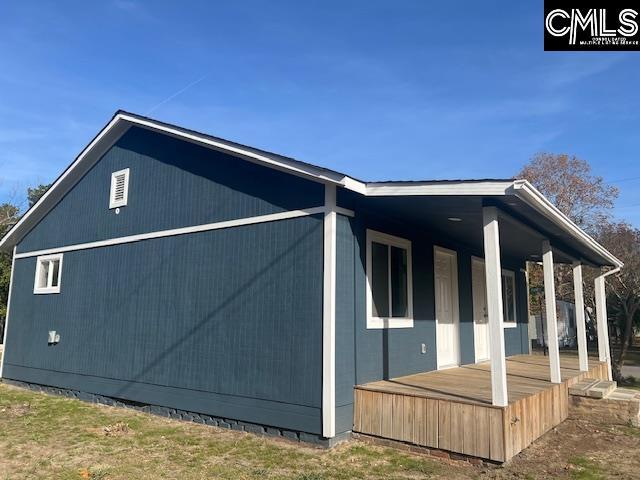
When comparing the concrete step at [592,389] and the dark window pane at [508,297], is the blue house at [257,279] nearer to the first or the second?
the concrete step at [592,389]

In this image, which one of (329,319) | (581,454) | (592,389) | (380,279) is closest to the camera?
(581,454)

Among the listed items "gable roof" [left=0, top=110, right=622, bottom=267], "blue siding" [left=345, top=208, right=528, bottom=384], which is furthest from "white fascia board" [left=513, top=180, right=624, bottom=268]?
"blue siding" [left=345, top=208, right=528, bottom=384]

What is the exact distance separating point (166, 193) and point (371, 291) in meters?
3.85

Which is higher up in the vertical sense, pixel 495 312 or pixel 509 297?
pixel 509 297

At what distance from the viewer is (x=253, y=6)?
29.6 ft

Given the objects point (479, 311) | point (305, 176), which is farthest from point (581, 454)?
point (479, 311)

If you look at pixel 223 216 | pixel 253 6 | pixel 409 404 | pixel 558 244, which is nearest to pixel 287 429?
pixel 409 404

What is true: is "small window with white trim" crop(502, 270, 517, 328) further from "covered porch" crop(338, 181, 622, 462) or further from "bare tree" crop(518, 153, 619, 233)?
"bare tree" crop(518, 153, 619, 233)

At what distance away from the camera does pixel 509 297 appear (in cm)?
1214

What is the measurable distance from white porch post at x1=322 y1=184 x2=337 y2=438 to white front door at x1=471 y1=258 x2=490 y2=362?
5.20m

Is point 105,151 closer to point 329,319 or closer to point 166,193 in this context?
point 166,193

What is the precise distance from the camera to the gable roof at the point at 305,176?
524 cm

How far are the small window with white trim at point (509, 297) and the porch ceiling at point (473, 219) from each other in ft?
7.66

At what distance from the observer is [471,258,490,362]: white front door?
10.0 metres
